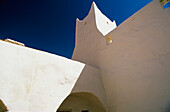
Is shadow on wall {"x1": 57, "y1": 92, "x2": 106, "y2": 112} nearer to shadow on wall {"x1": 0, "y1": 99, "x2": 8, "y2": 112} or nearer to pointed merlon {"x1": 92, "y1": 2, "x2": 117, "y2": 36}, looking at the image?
shadow on wall {"x1": 0, "y1": 99, "x2": 8, "y2": 112}

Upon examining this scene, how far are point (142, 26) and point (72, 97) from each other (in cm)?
469

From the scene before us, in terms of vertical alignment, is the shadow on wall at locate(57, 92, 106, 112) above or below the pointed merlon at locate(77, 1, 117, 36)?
below

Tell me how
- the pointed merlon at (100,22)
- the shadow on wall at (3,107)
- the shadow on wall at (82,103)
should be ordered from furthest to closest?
the pointed merlon at (100,22) → the shadow on wall at (82,103) → the shadow on wall at (3,107)

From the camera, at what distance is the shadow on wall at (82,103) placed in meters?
4.01

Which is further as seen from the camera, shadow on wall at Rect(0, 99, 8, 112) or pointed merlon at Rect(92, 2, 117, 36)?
pointed merlon at Rect(92, 2, 117, 36)

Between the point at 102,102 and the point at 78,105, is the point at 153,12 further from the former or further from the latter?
the point at 78,105

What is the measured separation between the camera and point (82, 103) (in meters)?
4.53

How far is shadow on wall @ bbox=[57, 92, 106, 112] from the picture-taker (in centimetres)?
401

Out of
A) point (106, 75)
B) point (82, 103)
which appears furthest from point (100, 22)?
point (82, 103)

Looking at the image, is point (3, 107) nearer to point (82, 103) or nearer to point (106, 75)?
point (82, 103)

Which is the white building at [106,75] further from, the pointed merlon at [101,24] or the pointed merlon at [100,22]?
the pointed merlon at [100,22]

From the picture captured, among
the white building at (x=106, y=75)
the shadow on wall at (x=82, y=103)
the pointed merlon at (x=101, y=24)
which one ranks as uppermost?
the pointed merlon at (x=101, y=24)

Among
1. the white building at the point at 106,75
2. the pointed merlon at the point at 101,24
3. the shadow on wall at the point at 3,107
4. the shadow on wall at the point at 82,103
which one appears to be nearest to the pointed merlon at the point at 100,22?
the pointed merlon at the point at 101,24

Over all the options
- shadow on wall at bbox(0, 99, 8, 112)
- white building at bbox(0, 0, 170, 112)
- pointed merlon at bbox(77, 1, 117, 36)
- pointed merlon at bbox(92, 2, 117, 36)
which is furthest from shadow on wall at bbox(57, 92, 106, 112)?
pointed merlon at bbox(77, 1, 117, 36)
